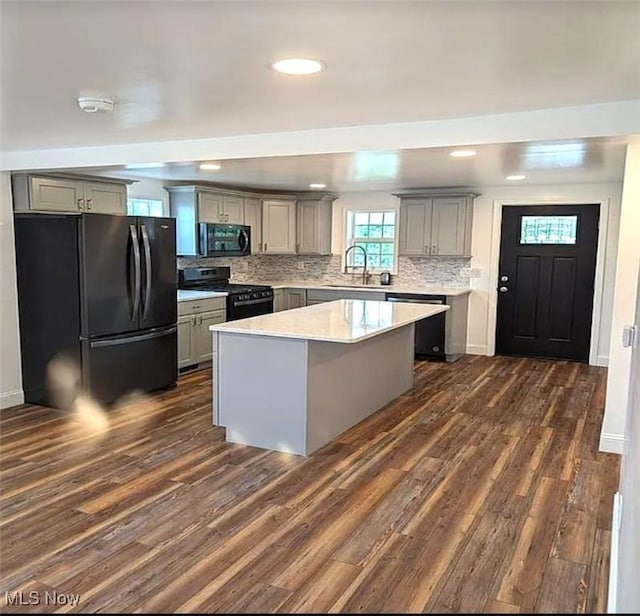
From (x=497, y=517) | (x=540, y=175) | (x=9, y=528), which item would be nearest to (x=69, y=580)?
(x=9, y=528)

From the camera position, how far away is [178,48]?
195 centimetres

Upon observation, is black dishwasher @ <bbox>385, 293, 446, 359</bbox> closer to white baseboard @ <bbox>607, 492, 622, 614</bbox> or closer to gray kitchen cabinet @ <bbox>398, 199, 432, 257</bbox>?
gray kitchen cabinet @ <bbox>398, 199, 432, 257</bbox>

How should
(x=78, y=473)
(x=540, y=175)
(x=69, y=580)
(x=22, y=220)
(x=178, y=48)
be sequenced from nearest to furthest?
(x=178, y=48) → (x=69, y=580) → (x=78, y=473) → (x=22, y=220) → (x=540, y=175)

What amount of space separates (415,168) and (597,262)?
2.92 m

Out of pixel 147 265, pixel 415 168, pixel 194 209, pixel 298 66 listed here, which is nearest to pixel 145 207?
pixel 194 209

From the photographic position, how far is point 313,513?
115 inches

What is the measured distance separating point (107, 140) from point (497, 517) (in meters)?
3.35

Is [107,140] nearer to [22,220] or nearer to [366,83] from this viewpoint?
[22,220]

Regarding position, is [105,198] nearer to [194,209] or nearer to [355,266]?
[194,209]

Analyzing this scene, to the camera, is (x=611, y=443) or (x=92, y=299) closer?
(x=611, y=443)

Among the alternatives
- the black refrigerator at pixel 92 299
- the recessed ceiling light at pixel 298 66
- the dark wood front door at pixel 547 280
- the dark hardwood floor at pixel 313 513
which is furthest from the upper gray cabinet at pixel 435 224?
the recessed ceiling light at pixel 298 66

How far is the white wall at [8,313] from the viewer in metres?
4.60

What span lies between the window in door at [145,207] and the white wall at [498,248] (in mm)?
3824

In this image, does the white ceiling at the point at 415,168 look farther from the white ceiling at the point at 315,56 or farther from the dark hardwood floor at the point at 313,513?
the dark hardwood floor at the point at 313,513
